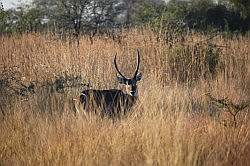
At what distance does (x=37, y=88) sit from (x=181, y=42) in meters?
4.09

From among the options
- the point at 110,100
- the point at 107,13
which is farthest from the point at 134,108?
the point at 107,13

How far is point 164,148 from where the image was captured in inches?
167

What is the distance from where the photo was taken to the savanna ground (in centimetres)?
432

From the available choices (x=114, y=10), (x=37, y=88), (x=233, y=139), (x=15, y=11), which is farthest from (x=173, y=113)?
(x=114, y=10)

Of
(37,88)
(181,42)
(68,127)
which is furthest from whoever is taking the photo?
(181,42)

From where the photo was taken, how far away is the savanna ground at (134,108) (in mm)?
4316

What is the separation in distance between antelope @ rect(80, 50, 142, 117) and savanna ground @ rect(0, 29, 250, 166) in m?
0.16

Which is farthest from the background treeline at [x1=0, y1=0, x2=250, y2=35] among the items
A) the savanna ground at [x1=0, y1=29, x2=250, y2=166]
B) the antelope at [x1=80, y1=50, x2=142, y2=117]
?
the antelope at [x1=80, y1=50, x2=142, y2=117]

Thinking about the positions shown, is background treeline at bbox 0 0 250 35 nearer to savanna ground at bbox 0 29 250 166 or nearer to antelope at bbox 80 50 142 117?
savanna ground at bbox 0 29 250 166

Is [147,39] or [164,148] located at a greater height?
[147,39]

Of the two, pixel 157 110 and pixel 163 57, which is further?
pixel 163 57

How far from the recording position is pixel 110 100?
6.39 metres

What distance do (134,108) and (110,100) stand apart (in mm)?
514

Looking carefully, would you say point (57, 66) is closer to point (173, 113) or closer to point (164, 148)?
point (173, 113)
